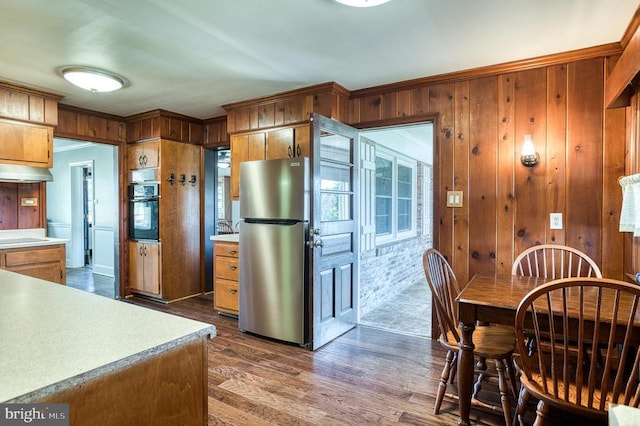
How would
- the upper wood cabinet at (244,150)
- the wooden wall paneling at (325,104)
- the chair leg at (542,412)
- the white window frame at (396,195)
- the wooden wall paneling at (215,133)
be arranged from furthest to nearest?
the white window frame at (396,195), the wooden wall paneling at (215,133), the upper wood cabinet at (244,150), the wooden wall paneling at (325,104), the chair leg at (542,412)

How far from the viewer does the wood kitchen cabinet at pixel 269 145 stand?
3.52 m

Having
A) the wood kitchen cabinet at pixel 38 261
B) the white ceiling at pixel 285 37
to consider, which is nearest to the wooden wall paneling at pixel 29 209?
the wood kitchen cabinet at pixel 38 261

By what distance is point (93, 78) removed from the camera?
3010mm

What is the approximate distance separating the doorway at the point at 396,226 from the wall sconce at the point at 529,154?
90 cm

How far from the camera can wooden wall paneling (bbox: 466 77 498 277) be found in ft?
9.64

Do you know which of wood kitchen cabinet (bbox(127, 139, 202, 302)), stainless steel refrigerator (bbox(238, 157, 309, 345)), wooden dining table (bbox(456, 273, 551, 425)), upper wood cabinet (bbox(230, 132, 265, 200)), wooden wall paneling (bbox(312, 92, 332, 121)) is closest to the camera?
wooden dining table (bbox(456, 273, 551, 425))

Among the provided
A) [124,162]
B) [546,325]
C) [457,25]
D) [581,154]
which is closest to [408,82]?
[457,25]

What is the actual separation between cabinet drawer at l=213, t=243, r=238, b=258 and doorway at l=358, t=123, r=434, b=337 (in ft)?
4.60

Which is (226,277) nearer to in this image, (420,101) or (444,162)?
(444,162)

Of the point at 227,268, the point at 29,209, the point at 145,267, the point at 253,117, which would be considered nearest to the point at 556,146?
the point at 253,117

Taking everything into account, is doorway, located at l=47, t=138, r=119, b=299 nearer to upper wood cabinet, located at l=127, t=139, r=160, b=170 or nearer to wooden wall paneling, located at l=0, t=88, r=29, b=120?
upper wood cabinet, located at l=127, t=139, r=160, b=170

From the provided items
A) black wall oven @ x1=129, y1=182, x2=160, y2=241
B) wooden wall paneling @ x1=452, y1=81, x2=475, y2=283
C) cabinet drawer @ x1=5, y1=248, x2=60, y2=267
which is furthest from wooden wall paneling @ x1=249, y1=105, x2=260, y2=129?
cabinet drawer @ x1=5, y1=248, x2=60, y2=267

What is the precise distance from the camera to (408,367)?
2.66 meters

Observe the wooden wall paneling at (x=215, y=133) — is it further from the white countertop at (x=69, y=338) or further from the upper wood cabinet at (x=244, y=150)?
the white countertop at (x=69, y=338)
